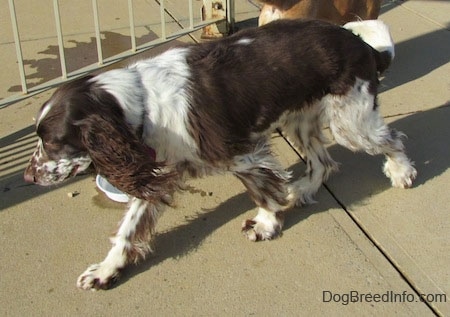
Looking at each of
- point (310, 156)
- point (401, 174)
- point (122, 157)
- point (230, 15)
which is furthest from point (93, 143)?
point (230, 15)

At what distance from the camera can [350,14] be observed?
17.5 ft

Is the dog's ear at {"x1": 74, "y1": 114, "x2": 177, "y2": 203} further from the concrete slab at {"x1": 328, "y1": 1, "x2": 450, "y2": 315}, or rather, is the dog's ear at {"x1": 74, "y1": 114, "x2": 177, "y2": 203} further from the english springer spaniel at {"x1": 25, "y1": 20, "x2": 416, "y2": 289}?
the concrete slab at {"x1": 328, "y1": 1, "x2": 450, "y2": 315}

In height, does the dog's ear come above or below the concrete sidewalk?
above

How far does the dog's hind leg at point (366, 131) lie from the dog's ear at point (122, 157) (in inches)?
45.8

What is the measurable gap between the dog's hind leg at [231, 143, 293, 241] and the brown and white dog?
65.6 inches

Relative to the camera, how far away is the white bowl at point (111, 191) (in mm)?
3945

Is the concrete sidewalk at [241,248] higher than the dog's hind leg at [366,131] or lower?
lower

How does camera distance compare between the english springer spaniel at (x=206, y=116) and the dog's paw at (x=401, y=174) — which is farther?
the dog's paw at (x=401, y=174)

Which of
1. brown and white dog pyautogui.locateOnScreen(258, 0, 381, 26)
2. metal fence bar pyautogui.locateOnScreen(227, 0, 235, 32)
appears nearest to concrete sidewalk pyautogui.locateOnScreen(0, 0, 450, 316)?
brown and white dog pyautogui.locateOnScreen(258, 0, 381, 26)

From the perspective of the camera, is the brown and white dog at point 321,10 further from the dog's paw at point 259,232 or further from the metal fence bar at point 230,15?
the dog's paw at point 259,232

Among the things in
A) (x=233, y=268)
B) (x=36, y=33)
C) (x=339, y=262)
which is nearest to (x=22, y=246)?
(x=233, y=268)

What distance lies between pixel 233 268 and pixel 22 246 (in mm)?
1269
